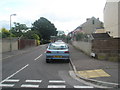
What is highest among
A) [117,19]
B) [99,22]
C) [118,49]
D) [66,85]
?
[99,22]

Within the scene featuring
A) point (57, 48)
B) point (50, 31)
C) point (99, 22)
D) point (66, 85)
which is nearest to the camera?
point (66, 85)

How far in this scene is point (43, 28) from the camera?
252ft

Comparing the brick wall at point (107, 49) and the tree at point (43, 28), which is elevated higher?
the tree at point (43, 28)

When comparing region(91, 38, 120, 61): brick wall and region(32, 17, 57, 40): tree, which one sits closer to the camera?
region(91, 38, 120, 61): brick wall

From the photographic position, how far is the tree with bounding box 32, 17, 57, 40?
76750 mm

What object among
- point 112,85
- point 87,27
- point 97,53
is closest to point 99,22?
point 87,27

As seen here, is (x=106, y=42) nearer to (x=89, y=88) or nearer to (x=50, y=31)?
(x=89, y=88)

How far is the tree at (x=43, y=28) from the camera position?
7675cm

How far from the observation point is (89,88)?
6.68 metres

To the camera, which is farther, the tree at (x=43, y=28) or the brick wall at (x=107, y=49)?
the tree at (x=43, y=28)

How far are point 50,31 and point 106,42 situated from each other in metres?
64.6

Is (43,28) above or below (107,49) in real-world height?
above

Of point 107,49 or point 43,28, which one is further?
point 43,28

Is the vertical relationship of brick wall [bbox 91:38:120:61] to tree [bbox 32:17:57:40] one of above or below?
below
